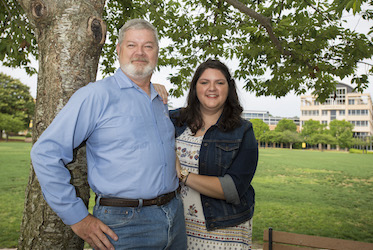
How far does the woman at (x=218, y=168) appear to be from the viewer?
2615 millimetres

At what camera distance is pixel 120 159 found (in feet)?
6.58

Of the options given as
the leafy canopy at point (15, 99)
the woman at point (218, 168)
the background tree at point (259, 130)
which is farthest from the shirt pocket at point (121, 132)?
the background tree at point (259, 130)

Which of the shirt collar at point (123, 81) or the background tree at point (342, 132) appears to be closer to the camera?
the shirt collar at point (123, 81)

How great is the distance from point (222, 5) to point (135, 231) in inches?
280

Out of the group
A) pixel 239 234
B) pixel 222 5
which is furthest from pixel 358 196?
pixel 239 234

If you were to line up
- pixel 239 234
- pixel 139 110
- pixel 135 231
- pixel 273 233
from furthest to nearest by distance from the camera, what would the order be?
1. pixel 273 233
2. pixel 239 234
3. pixel 139 110
4. pixel 135 231

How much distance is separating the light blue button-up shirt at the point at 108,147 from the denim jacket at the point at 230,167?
61 centimetres

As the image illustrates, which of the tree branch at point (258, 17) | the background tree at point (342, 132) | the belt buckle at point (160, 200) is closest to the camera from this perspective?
the belt buckle at point (160, 200)

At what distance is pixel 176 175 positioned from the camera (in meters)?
2.47

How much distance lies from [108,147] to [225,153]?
122 cm

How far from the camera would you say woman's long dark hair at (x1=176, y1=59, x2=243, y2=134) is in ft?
9.41

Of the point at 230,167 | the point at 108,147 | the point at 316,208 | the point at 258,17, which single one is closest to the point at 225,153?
the point at 230,167

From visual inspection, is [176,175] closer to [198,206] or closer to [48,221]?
[198,206]

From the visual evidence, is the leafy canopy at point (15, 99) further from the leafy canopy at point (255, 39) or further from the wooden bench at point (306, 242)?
the wooden bench at point (306, 242)
